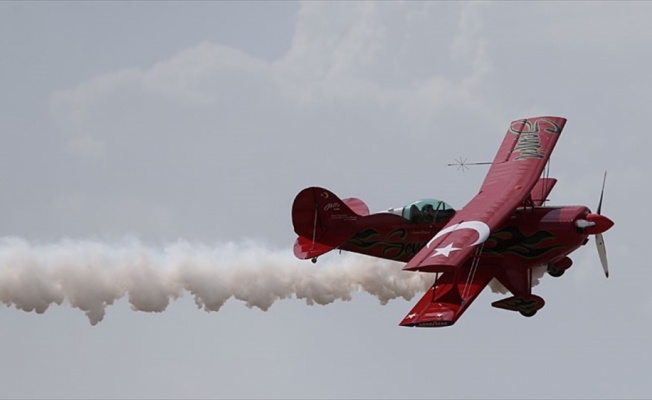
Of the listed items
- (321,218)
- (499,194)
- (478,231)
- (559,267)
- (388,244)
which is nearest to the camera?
(478,231)

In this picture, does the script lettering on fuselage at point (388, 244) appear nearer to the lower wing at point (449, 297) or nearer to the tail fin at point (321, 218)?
the tail fin at point (321, 218)

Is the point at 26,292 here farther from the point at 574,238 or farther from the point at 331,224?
the point at 574,238

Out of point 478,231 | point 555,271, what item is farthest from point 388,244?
point 478,231

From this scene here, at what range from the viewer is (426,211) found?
46750 mm

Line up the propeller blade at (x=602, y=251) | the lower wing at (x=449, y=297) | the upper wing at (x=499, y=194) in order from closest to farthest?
the upper wing at (x=499, y=194), the lower wing at (x=449, y=297), the propeller blade at (x=602, y=251)

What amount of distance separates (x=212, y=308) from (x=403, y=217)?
4.95 m

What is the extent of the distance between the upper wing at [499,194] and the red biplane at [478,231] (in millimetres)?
20

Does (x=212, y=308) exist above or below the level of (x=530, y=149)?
below

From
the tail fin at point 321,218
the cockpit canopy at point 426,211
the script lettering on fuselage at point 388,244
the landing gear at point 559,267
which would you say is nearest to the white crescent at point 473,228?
the cockpit canopy at point 426,211

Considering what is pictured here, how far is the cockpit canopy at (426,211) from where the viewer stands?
1836 inches

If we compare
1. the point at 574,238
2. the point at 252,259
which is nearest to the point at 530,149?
the point at 574,238

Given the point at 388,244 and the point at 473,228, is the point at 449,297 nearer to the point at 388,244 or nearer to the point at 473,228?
the point at 473,228

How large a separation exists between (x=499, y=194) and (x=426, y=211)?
186cm

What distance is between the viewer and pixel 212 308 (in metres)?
48.3
